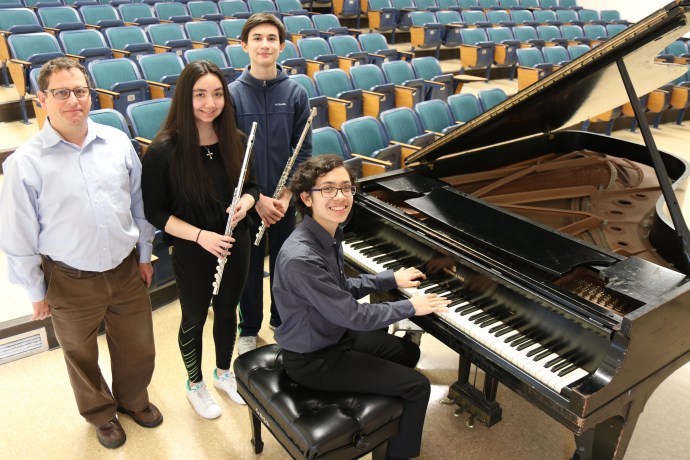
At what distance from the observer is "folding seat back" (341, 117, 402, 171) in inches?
176

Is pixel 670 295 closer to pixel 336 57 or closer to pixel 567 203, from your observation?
pixel 567 203

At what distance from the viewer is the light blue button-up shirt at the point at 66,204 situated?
1903 millimetres

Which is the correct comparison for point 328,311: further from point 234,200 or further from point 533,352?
point 533,352

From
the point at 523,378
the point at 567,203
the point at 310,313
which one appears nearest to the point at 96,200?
the point at 310,313

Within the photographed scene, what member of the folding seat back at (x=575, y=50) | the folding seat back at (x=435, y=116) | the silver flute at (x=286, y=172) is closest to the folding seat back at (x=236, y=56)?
the folding seat back at (x=435, y=116)

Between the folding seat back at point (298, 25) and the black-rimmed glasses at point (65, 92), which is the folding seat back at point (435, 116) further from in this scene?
the black-rimmed glasses at point (65, 92)

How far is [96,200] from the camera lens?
6.62 feet

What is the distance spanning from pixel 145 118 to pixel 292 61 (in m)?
2.71

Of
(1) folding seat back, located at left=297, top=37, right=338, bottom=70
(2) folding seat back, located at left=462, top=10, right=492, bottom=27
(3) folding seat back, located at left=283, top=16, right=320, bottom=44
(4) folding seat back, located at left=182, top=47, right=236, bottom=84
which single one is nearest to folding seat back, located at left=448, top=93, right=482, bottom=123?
(1) folding seat back, located at left=297, top=37, right=338, bottom=70

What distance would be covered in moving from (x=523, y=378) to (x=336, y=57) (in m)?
5.82

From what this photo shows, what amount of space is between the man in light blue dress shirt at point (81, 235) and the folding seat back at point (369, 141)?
94.4 inches

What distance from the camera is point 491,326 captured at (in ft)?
6.88

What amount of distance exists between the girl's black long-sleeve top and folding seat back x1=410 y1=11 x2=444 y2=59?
8179 mm

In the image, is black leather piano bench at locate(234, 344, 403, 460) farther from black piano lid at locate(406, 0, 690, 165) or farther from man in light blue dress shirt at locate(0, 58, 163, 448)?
black piano lid at locate(406, 0, 690, 165)
